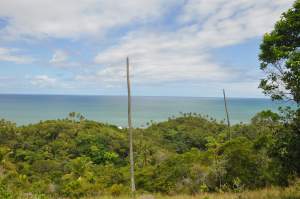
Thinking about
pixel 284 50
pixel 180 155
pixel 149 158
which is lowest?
pixel 149 158

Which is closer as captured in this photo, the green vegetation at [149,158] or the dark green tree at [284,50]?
the dark green tree at [284,50]

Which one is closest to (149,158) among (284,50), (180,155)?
(180,155)

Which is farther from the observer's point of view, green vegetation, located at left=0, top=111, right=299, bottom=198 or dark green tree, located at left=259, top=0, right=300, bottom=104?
green vegetation, located at left=0, top=111, right=299, bottom=198

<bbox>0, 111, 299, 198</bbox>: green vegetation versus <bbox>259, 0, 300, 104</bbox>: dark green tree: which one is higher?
<bbox>259, 0, 300, 104</bbox>: dark green tree

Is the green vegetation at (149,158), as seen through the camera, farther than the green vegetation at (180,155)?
Yes

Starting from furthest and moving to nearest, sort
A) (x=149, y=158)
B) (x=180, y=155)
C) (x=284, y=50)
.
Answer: (x=149, y=158) → (x=180, y=155) → (x=284, y=50)

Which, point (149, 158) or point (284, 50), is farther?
point (149, 158)

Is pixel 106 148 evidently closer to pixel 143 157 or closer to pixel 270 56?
pixel 143 157

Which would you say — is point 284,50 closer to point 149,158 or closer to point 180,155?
point 180,155

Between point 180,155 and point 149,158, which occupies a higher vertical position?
point 180,155

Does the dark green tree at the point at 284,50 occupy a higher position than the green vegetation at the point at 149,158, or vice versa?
the dark green tree at the point at 284,50

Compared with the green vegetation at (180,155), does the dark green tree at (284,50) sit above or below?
above

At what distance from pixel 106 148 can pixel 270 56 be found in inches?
1909

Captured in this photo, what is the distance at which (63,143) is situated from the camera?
53.5 metres
